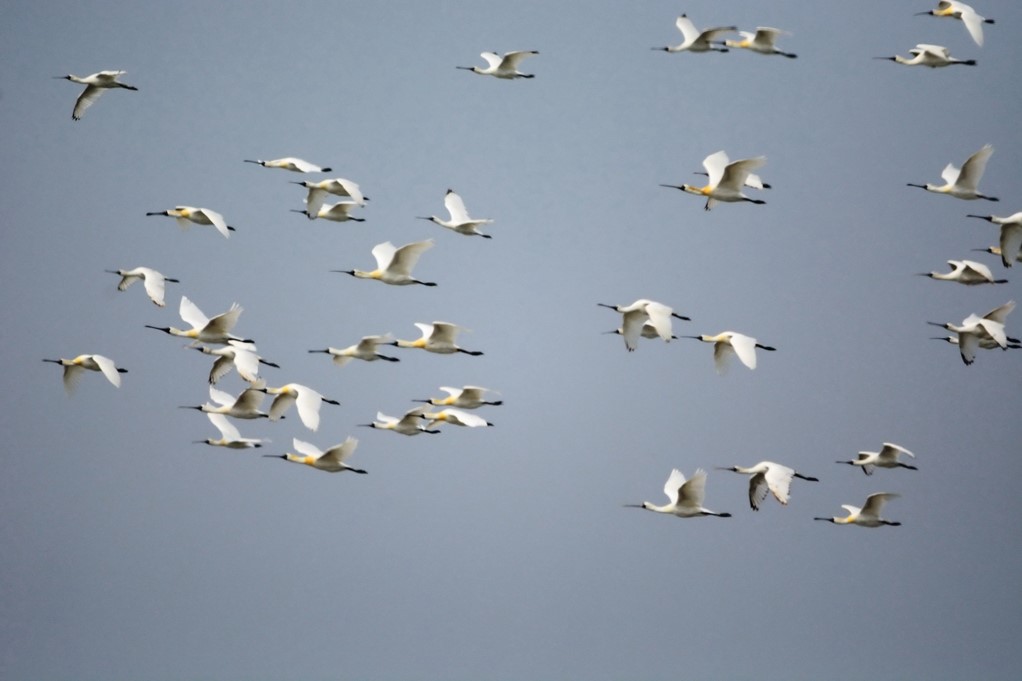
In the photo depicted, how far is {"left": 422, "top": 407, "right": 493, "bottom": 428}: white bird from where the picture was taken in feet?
94.8

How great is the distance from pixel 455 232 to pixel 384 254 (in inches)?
60.6

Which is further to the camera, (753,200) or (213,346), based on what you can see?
(213,346)

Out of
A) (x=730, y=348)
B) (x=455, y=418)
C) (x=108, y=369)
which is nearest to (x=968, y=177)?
(x=730, y=348)

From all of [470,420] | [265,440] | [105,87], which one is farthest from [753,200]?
[105,87]

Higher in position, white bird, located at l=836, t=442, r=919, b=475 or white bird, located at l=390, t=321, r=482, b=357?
white bird, located at l=390, t=321, r=482, b=357

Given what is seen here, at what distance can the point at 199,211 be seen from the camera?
31000 millimetres

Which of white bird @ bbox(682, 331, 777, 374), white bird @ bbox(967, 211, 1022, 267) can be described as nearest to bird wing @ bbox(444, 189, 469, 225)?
white bird @ bbox(682, 331, 777, 374)

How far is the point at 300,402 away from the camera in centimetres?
2858

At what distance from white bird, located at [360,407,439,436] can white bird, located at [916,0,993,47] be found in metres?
10.5

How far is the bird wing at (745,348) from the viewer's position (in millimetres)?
28336

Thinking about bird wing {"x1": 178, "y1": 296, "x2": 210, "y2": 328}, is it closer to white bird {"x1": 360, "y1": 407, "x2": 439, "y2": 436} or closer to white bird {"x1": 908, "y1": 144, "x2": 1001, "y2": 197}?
white bird {"x1": 360, "y1": 407, "x2": 439, "y2": 436}

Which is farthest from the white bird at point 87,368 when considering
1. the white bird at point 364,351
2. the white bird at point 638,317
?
the white bird at point 638,317

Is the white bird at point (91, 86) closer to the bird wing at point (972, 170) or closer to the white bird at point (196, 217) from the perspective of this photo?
→ the white bird at point (196, 217)

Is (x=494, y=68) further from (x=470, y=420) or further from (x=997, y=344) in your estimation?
(x=997, y=344)
